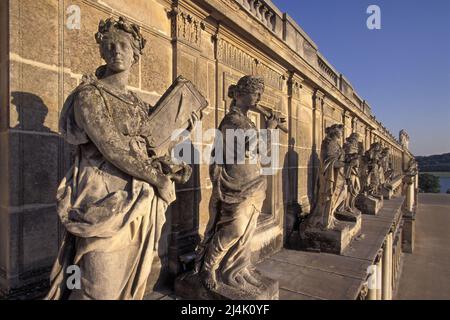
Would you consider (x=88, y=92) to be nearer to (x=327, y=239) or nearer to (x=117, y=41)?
(x=117, y=41)

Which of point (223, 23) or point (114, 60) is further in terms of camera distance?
point (223, 23)

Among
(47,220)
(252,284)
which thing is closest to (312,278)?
(252,284)

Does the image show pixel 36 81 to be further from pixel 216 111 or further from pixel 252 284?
pixel 252 284

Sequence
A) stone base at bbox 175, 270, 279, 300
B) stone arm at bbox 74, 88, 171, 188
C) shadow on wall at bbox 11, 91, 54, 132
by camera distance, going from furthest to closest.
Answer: stone base at bbox 175, 270, 279, 300 → shadow on wall at bbox 11, 91, 54, 132 → stone arm at bbox 74, 88, 171, 188

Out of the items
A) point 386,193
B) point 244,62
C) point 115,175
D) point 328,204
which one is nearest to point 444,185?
point 386,193

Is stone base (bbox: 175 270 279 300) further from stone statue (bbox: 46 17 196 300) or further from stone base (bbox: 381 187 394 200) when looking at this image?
stone base (bbox: 381 187 394 200)

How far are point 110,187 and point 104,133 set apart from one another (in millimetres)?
375

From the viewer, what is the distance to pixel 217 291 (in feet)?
9.66

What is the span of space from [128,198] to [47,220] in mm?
1267

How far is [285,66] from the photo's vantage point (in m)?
6.02

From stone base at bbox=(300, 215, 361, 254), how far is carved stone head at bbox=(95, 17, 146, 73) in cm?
499

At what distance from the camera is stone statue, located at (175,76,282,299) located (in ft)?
9.77

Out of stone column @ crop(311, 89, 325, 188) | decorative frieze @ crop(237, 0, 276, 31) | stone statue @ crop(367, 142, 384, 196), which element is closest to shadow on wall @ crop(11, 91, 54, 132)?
decorative frieze @ crop(237, 0, 276, 31)

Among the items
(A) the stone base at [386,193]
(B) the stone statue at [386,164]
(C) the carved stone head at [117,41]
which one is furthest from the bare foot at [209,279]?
(A) the stone base at [386,193]
